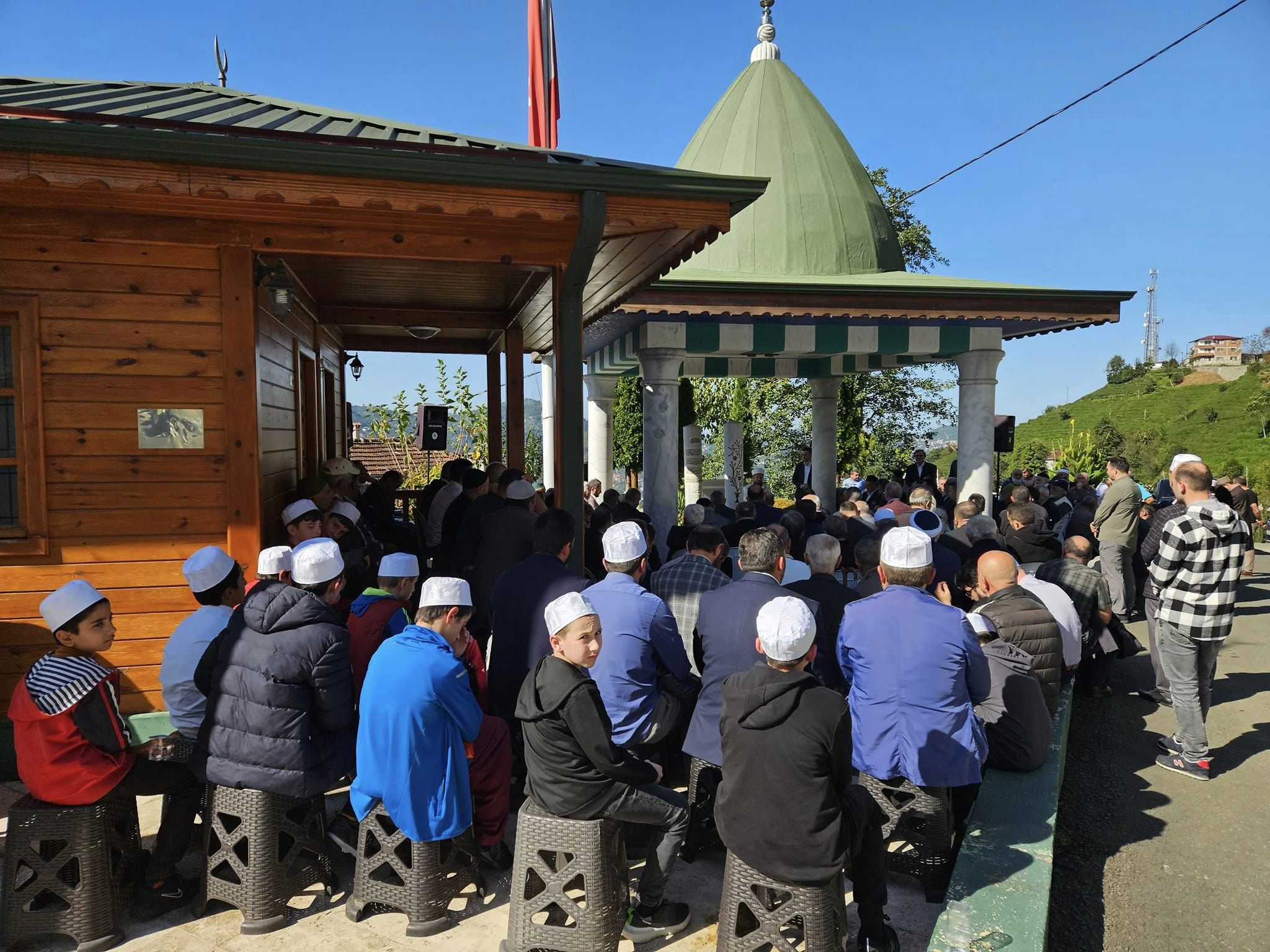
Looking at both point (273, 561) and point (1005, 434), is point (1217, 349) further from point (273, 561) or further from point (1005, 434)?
point (273, 561)

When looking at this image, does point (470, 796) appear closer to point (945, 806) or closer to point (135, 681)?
point (945, 806)

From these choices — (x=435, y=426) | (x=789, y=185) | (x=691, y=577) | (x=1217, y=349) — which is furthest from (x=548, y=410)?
(x=1217, y=349)

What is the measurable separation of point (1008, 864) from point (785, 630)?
163 cm

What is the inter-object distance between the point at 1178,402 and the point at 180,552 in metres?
69.6

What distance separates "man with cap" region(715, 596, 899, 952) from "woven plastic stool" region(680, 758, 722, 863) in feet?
3.04

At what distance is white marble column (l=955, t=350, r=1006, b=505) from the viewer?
10.2 meters

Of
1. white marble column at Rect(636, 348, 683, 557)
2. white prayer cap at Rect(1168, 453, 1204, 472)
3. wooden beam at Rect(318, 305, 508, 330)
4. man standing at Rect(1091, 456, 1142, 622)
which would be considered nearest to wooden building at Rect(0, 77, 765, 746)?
white prayer cap at Rect(1168, 453, 1204, 472)

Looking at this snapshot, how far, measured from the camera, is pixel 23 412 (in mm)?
4551

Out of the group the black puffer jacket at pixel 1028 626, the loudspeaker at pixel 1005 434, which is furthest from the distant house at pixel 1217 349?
the black puffer jacket at pixel 1028 626

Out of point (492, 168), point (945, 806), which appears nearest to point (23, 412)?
point (492, 168)

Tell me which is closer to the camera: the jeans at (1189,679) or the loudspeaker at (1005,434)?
the jeans at (1189,679)

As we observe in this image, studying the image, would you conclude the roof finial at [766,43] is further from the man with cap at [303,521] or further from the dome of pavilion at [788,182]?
the man with cap at [303,521]

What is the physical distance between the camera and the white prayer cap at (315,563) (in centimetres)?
345

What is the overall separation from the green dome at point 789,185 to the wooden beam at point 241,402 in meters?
7.02
